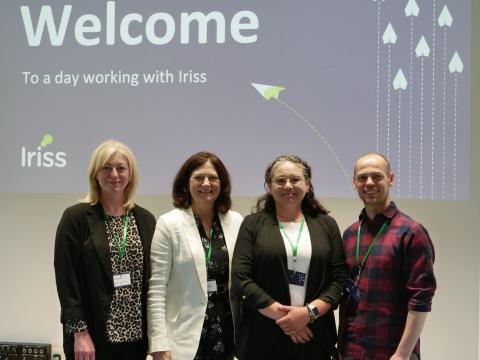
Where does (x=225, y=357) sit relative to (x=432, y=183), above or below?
below

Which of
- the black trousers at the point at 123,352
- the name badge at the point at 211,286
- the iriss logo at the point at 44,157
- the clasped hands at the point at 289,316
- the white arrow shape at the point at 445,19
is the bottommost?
the black trousers at the point at 123,352

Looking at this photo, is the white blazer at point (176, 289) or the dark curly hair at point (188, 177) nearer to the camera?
the white blazer at point (176, 289)

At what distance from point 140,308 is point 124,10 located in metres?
2.11

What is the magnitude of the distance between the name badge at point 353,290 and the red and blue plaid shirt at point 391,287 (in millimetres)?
17

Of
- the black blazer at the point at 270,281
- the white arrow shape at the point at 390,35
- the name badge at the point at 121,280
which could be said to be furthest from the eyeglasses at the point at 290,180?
the white arrow shape at the point at 390,35

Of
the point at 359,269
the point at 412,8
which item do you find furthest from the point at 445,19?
the point at 359,269

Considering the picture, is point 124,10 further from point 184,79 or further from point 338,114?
point 338,114

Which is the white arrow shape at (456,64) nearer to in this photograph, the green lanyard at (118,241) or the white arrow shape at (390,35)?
the white arrow shape at (390,35)

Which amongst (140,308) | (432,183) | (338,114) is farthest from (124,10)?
(432,183)

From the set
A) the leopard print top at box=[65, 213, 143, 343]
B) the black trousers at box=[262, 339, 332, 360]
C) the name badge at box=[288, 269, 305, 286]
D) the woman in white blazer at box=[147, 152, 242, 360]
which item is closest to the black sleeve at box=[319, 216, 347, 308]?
the name badge at box=[288, 269, 305, 286]

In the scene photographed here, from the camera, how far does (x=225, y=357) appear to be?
7.18 feet

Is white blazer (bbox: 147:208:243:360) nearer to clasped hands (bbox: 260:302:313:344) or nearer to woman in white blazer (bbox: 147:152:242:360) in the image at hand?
woman in white blazer (bbox: 147:152:242:360)

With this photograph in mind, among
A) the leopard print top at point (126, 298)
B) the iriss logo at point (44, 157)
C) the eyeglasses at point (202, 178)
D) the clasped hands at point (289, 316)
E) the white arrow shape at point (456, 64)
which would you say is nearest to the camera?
the clasped hands at point (289, 316)

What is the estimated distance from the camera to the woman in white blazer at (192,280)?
6.89ft
